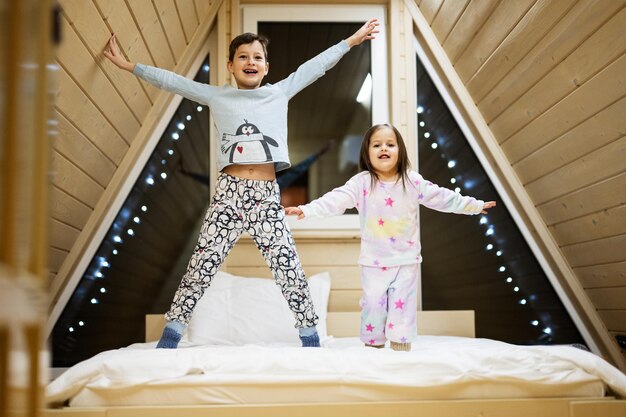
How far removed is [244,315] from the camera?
2295mm

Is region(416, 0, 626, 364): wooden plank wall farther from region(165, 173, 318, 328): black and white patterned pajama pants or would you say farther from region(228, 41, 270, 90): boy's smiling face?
region(165, 173, 318, 328): black and white patterned pajama pants

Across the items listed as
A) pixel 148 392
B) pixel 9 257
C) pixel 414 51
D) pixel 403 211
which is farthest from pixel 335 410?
pixel 414 51

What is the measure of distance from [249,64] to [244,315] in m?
0.87

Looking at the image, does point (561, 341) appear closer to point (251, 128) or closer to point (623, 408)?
point (623, 408)

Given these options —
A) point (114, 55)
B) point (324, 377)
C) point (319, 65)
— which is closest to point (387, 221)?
point (319, 65)

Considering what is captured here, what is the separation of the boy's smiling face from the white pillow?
748mm

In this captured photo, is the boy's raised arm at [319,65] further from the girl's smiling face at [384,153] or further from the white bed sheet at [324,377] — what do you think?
the white bed sheet at [324,377]

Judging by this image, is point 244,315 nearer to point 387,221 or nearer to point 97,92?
point 387,221

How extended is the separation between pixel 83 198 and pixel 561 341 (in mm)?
2030

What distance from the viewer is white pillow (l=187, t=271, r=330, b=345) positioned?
2221 mm

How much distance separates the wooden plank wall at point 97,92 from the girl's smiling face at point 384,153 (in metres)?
0.84

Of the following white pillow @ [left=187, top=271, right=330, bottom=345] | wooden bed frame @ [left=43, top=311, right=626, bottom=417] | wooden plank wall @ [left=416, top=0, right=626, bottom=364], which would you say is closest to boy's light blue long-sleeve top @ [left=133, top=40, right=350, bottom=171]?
white pillow @ [left=187, top=271, right=330, bottom=345]

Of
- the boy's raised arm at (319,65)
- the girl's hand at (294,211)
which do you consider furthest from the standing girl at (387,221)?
the boy's raised arm at (319,65)

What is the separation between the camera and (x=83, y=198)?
94.8 inches
